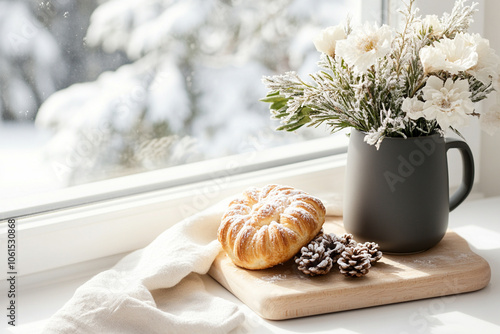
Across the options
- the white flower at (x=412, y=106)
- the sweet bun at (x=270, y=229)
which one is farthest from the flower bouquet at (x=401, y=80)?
the sweet bun at (x=270, y=229)

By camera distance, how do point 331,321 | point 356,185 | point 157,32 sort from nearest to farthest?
1. point 331,321
2. point 356,185
3. point 157,32

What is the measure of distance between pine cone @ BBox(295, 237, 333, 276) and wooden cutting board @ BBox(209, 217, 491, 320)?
0.05 feet

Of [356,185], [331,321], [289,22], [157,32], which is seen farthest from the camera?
[289,22]

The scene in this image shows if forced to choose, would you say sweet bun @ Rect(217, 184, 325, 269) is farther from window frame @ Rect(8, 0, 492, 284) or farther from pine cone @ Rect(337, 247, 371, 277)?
window frame @ Rect(8, 0, 492, 284)

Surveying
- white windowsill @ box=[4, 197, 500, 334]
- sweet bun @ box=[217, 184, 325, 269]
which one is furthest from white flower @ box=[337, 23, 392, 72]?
white windowsill @ box=[4, 197, 500, 334]

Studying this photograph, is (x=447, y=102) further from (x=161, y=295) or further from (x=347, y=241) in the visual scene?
Result: (x=161, y=295)

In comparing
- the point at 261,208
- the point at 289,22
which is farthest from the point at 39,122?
the point at 289,22

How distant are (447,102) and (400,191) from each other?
164mm

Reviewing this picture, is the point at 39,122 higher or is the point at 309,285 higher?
the point at 39,122

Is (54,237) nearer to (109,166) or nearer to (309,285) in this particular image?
(109,166)

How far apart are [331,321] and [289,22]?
0.64 m

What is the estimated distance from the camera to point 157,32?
119 centimetres

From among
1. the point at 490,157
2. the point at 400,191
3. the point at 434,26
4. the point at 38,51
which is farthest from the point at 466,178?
the point at 38,51

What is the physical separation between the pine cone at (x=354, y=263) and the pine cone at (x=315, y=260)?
0.02 metres
